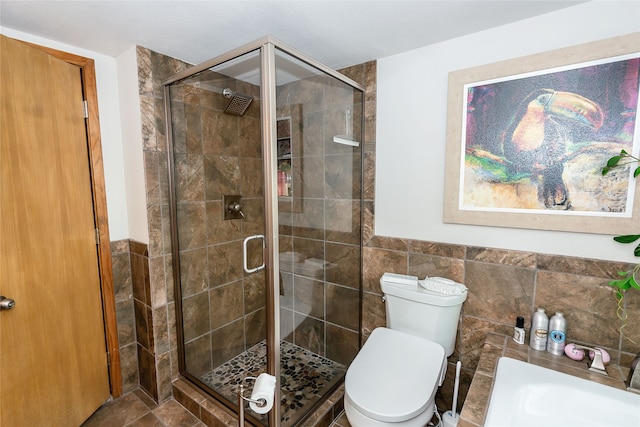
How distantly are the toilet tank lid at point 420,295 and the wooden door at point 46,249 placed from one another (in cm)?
181

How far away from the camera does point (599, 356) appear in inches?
52.1

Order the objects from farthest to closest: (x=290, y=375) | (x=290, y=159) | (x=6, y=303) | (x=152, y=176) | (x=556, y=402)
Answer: (x=152, y=176)
(x=290, y=375)
(x=290, y=159)
(x=6, y=303)
(x=556, y=402)

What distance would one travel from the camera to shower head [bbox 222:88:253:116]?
1.71m

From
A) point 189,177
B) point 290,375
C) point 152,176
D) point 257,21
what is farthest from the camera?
point 189,177

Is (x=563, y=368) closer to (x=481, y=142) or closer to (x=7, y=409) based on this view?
(x=481, y=142)

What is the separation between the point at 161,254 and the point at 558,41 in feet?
8.06

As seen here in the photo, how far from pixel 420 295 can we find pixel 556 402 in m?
0.69

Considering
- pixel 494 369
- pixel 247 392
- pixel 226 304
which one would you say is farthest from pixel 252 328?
pixel 494 369

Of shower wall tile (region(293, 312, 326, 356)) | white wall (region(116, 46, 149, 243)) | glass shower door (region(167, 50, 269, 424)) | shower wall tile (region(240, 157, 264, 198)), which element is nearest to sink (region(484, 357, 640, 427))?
shower wall tile (region(293, 312, 326, 356))

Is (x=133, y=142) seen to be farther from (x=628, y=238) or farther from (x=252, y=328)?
(x=628, y=238)

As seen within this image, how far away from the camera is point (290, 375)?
1694 mm

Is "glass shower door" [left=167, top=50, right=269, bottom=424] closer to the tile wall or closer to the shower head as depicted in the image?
the shower head

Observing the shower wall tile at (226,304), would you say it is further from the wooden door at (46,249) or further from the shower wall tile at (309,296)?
the wooden door at (46,249)

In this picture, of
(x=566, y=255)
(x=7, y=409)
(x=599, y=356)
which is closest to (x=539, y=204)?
(x=566, y=255)
